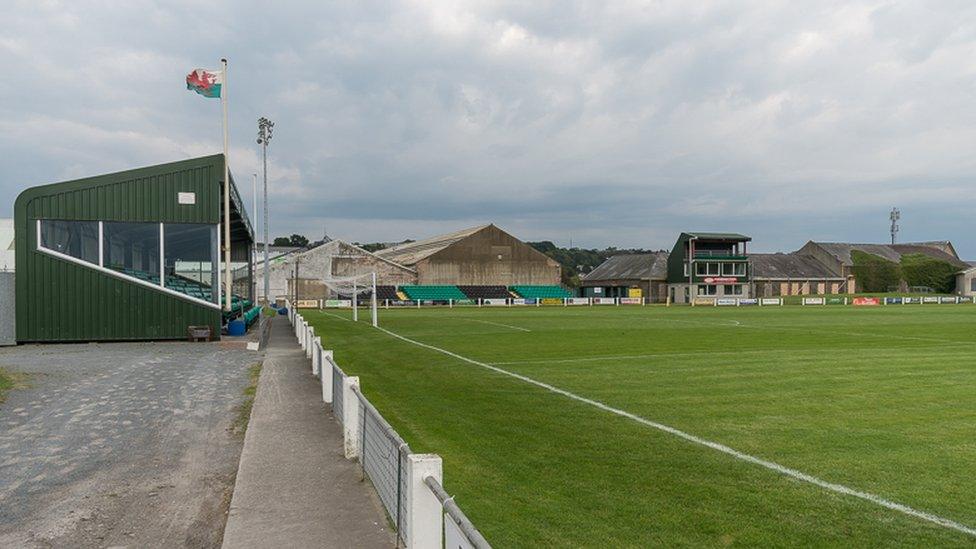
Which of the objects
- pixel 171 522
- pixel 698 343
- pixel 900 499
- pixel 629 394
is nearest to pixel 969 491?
pixel 900 499

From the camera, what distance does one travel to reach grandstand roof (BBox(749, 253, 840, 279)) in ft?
304

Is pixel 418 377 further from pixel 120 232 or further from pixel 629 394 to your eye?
pixel 120 232

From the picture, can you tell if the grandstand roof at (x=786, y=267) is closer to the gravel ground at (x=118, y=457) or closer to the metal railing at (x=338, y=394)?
the gravel ground at (x=118, y=457)

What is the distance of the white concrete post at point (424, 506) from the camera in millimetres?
3908

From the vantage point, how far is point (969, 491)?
20.4 ft

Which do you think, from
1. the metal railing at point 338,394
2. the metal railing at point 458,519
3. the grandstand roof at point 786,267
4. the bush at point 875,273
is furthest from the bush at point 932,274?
the metal railing at point 458,519

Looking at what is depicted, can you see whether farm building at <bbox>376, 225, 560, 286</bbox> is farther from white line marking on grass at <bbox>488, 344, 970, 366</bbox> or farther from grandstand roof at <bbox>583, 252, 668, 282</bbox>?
white line marking on grass at <bbox>488, 344, 970, 366</bbox>

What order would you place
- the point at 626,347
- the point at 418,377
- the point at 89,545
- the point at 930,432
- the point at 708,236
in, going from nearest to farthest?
the point at 89,545 < the point at 930,432 < the point at 418,377 < the point at 626,347 < the point at 708,236

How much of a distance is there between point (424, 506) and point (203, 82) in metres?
25.8

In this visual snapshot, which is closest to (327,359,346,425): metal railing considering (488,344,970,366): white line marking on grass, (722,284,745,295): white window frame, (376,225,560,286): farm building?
(488,344,970,366): white line marking on grass

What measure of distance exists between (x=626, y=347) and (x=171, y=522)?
1665cm

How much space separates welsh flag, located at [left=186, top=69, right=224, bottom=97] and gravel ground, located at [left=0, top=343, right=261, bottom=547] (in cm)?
1346

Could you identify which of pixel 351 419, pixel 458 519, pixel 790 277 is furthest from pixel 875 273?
pixel 458 519

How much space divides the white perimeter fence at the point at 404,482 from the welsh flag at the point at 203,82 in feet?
71.5
